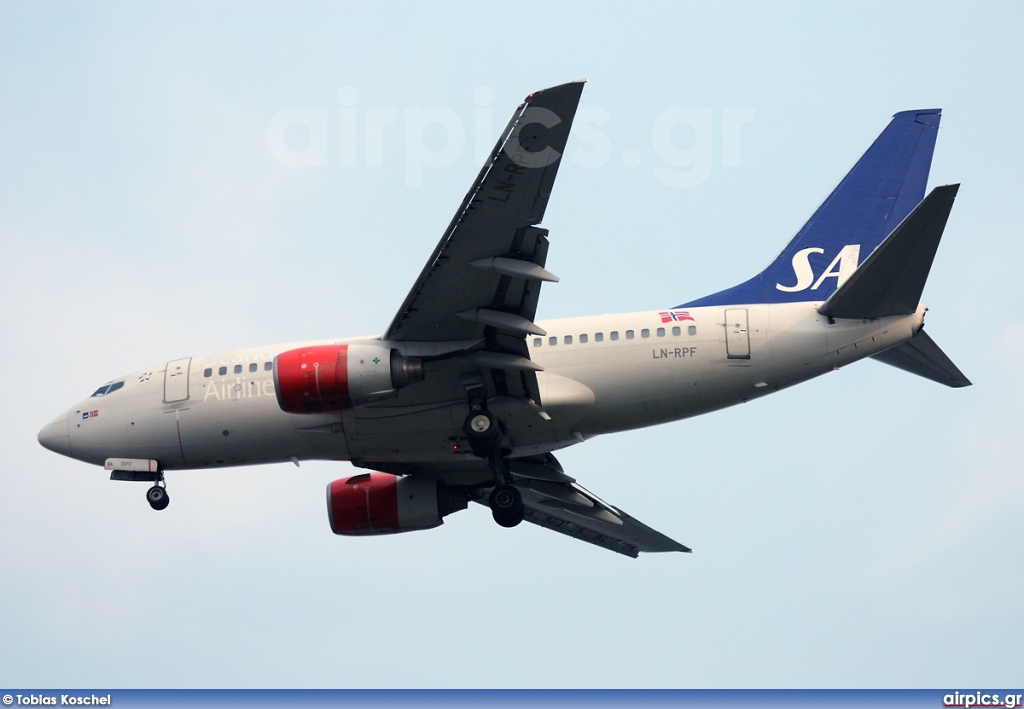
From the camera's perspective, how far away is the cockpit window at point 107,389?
31688 mm

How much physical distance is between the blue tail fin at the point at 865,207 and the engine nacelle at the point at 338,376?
9.71m

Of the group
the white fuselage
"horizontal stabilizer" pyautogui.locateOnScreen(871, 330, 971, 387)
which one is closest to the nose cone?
the white fuselage

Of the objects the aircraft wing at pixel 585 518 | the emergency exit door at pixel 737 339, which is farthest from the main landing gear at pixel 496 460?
the emergency exit door at pixel 737 339

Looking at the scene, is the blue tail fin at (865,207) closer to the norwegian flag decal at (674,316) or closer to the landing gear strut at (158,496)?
the norwegian flag decal at (674,316)

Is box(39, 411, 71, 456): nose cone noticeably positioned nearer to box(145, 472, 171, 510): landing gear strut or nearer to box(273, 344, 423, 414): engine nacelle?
box(145, 472, 171, 510): landing gear strut

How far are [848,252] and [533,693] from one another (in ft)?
44.0

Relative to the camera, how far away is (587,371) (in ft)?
93.0

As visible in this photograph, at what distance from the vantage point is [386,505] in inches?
1278

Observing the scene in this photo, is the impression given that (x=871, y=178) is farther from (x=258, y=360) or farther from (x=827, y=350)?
(x=258, y=360)

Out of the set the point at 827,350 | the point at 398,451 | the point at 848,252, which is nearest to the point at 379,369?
the point at 398,451

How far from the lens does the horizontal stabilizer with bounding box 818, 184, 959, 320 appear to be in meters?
24.6

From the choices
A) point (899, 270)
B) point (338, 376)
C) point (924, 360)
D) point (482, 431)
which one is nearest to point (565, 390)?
point (482, 431)

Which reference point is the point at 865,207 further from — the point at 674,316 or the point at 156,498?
the point at 156,498

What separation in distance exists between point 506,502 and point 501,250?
7.54 metres
